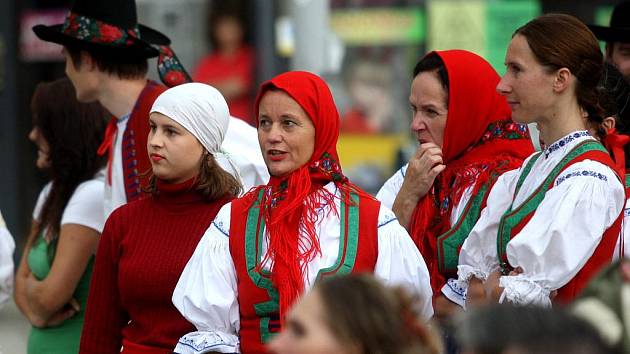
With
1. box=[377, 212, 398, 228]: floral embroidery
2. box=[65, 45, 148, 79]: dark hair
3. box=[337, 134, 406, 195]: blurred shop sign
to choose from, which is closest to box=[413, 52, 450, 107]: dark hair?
box=[377, 212, 398, 228]: floral embroidery

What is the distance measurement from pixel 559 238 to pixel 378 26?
6.93 meters

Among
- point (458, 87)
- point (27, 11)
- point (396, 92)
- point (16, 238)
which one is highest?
point (458, 87)

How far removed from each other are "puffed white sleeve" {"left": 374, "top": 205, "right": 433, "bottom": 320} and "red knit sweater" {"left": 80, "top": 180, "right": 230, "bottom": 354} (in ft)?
2.36

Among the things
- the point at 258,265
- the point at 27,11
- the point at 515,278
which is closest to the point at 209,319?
the point at 258,265

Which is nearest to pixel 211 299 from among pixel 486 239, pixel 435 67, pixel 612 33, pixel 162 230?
pixel 162 230

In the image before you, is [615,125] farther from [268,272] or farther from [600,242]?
[268,272]

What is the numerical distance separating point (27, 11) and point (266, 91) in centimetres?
722

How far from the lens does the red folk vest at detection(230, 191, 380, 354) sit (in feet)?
12.5

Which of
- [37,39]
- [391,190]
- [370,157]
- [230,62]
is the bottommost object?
[370,157]

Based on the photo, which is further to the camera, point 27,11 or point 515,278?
point 27,11

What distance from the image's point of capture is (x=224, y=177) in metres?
4.39

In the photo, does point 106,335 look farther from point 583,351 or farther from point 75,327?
point 583,351

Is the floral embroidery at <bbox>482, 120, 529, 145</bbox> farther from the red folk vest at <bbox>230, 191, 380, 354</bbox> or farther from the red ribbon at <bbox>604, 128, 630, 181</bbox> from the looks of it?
the red folk vest at <bbox>230, 191, 380, 354</bbox>

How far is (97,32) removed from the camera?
5.20 meters
